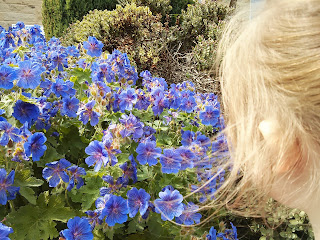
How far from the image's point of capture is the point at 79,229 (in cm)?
121

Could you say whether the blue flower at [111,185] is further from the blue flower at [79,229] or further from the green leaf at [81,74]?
the green leaf at [81,74]

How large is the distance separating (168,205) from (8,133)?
1.94ft

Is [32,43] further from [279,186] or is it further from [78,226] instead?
[279,186]

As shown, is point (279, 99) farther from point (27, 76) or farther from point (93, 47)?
point (93, 47)

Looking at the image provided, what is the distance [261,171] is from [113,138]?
2.09 feet

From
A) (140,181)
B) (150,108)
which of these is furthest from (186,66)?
(140,181)

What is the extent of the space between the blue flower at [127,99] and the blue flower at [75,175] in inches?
15.9

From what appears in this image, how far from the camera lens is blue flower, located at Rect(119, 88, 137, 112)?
1.66 metres

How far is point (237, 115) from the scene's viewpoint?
3.12 feet

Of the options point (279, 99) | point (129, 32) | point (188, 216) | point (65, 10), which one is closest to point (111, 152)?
point (188, 216)

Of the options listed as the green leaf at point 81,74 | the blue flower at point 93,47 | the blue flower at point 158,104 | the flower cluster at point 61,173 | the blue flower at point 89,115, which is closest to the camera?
the flower cluster at point 61,173

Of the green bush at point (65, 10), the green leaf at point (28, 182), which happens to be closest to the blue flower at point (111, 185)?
the green leaf at point (28, 182)

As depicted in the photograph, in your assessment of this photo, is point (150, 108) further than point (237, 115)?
Yes

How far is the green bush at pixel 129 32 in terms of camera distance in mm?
4121
